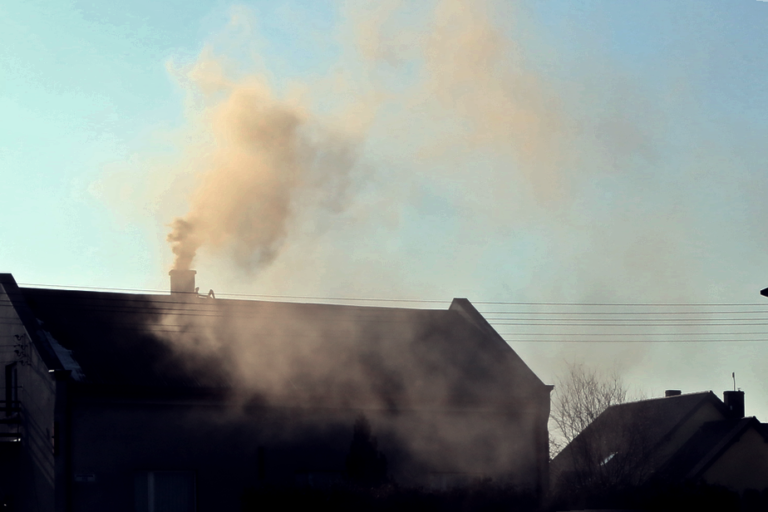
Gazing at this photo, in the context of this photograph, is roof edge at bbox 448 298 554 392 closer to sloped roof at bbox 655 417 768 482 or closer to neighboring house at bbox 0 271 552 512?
neighboring house at bbox 0 271 552 512

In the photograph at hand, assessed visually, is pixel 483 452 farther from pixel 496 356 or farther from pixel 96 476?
pixel 96 476

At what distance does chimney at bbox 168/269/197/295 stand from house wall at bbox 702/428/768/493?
2204cm

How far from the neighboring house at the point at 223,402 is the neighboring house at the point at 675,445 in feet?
18.7

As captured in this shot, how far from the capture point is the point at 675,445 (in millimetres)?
41469

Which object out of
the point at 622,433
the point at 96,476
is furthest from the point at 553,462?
the point at 96,476

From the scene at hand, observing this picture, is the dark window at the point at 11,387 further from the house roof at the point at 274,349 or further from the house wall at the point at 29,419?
the house roof at the point at 274,349

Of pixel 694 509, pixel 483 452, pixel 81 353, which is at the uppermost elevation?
pixel 81 353

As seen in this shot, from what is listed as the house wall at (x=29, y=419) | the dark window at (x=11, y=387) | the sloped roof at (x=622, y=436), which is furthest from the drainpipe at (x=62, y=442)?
the sloped roof at (x=622, y=436)

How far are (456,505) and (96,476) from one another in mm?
8788

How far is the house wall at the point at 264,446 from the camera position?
22.7 metres

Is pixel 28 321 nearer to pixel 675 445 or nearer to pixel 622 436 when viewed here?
pixel 622 436

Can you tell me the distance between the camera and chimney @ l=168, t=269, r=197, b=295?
30812mm

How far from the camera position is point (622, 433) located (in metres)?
35.8

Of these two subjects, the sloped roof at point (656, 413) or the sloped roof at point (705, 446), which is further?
the sloped roof at point (705, 446)
